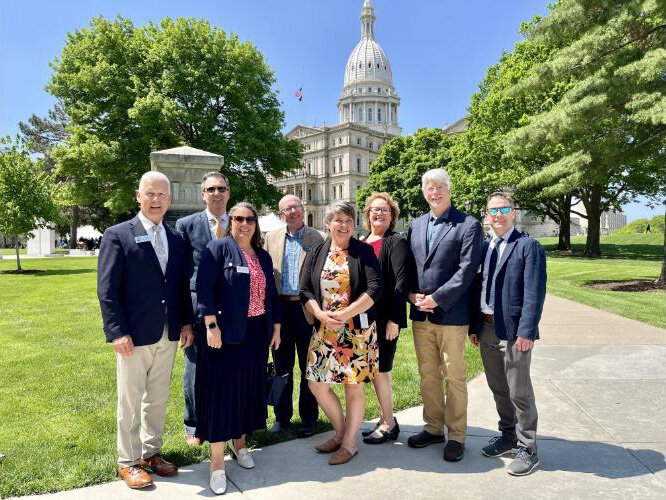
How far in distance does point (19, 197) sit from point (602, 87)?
898 inches

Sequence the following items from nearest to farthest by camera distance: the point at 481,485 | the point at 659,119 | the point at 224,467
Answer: the point at 481,485
the point at 224,467
the point at 659,119

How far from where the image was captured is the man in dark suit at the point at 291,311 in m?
4.47

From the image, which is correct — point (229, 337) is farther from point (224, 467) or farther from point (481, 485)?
point (481, 485)

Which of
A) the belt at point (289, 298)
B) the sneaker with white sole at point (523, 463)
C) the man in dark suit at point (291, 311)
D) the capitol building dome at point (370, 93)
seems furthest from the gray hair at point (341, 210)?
the capitol building dome at point (370, 93)

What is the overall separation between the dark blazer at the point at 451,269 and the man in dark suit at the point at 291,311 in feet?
3.69

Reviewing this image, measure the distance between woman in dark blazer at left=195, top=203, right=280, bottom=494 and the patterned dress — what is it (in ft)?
1.70

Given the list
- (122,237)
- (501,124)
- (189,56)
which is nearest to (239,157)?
(189,56)

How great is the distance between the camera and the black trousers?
447cm

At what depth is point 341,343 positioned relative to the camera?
3.83 meters

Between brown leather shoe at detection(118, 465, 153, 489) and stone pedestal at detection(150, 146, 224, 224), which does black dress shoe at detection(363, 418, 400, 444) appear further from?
stone pedestal at detection(150, 146, 224, 224)

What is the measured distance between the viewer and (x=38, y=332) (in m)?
8.41

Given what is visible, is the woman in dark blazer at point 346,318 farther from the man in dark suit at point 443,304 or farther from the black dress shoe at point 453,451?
the black dress shoe at point 453,451

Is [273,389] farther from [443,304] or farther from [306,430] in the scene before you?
[443,304]

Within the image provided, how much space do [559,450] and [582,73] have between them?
1237cm
